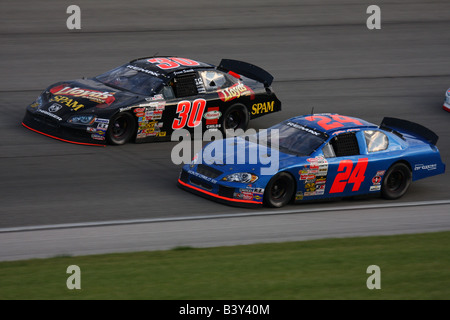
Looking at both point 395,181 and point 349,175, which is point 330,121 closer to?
point 349,175

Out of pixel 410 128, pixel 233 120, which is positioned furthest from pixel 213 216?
pixel 233 120

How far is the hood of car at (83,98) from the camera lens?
13.4 meters

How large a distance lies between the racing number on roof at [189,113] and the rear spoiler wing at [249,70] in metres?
1.67

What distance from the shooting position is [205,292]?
732 cm

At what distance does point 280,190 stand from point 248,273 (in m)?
Result: 3.48

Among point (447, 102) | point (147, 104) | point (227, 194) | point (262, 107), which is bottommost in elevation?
point (227, 194)

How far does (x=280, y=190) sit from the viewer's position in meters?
11.4

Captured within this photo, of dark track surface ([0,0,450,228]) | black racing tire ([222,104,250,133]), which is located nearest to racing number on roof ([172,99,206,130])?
dark track surface ([0,0,450,228])

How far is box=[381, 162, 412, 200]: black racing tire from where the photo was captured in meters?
12.2

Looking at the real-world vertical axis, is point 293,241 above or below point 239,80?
below

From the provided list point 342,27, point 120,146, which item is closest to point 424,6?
point 342,27

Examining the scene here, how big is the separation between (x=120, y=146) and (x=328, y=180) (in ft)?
13.6
